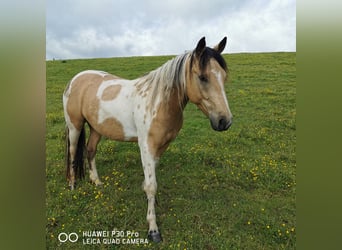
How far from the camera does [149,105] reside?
6.97ft

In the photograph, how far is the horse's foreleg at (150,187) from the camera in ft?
6.94

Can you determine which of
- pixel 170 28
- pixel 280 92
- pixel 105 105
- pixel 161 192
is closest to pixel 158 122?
pixel 105 105

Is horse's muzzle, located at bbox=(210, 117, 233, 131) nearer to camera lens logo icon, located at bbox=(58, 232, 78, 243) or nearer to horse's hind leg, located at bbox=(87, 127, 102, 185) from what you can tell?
horse's hind leg, located at bbox=(87, 127, 102, 185)

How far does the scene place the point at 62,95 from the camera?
8.80 feet

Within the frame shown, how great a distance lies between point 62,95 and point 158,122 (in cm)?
138

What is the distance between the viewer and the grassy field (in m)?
2.24

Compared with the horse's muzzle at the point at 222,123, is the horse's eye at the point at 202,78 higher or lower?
higher

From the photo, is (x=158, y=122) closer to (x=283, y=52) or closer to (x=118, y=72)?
(x=118, y=72)

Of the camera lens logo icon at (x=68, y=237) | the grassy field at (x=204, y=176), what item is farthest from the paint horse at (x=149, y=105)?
the camera lens logo icon at (x=68, y=237)

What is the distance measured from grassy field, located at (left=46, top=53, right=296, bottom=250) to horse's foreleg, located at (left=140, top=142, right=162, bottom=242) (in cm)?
10

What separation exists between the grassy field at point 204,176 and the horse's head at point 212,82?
1.90 ft

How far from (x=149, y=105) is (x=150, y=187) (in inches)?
30.8

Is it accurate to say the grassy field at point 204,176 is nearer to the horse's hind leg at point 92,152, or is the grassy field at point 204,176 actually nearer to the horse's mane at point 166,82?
the horse's hind leg at point 92,152

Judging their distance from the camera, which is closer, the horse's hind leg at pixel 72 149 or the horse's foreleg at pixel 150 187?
the horse's foreleg at pixel 150 187
